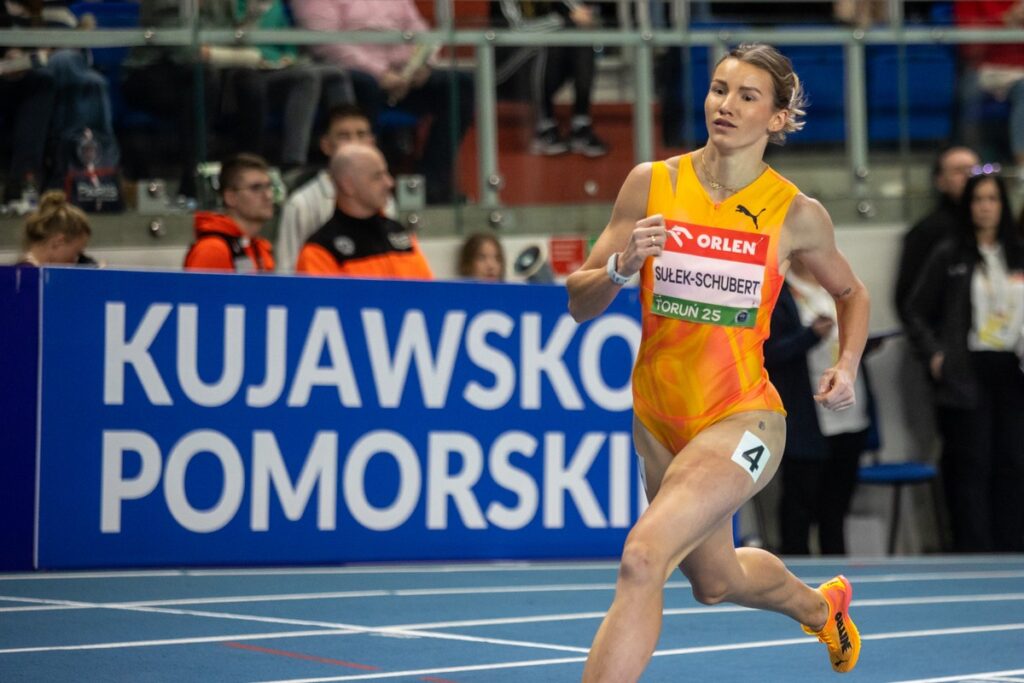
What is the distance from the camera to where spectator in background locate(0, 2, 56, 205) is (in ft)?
31.6

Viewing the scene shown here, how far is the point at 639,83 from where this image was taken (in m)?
11.4

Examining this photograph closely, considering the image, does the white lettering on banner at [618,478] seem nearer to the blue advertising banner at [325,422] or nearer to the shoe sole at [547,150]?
the blue advertising banner at [325,422]

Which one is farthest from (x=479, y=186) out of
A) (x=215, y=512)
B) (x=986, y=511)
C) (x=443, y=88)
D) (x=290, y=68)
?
(x=986, y=511)

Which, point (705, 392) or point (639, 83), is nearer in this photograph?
point (705, 392)

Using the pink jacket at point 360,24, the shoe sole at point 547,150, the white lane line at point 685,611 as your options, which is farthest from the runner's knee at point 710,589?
the shoe sole at point 547,150

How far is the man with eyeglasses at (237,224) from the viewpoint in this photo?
9.36 m

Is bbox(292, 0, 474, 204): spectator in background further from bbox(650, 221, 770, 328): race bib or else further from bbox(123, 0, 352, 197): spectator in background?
bbox(650, 221, 770, 328): race bib

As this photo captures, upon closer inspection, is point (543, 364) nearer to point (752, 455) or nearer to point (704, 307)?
point (704, 307)

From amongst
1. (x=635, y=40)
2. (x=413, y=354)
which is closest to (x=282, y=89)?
(x=413, y=354)

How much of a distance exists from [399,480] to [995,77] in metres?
5.49

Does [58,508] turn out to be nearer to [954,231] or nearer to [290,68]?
[290,68]

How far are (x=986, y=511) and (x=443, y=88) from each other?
4225 mm

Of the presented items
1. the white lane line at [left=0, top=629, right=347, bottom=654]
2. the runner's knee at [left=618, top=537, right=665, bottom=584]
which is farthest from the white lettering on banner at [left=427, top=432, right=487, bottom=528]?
the runner's knee at [left=618, top=537, right=665, bottom=584]

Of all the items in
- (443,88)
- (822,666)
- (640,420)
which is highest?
(443,88)
